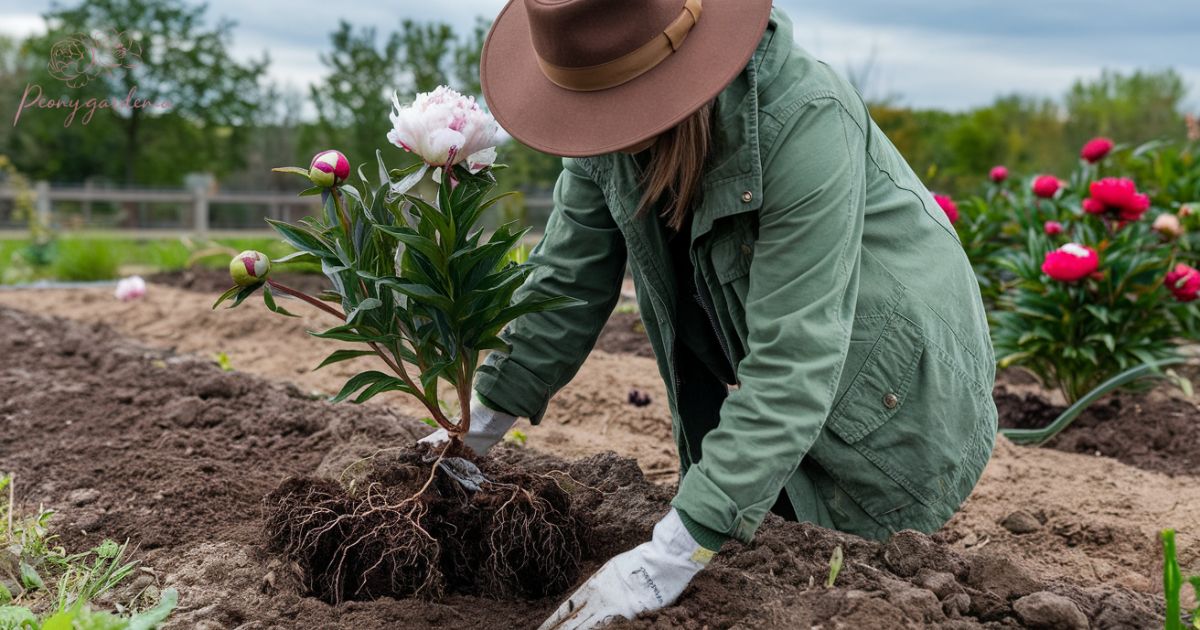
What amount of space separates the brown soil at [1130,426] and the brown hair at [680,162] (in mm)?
2568

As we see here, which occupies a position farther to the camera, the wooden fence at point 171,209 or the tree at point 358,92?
the wooden fence at point 171,209

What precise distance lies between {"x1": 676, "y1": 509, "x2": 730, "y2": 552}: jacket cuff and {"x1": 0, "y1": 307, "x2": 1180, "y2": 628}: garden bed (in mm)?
152

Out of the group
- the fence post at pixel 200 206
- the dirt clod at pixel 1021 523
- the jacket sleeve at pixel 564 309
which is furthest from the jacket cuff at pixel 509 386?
the fence post at pixel 200 206

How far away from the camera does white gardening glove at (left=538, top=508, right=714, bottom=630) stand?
5.66ft

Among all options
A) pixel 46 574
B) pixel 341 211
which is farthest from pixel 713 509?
pixel 46 574

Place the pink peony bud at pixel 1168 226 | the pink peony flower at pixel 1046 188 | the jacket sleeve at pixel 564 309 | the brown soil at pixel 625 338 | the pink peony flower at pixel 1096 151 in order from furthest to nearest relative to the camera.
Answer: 1. the brown soil at pixel 625 338
2. the pink peony flower at pixel 1096 151
3. the pink peony flower at pixel 1046 188
4. the pink peony bud at pixel 1168 226
5. the jacket sleeve at pixel 564 309

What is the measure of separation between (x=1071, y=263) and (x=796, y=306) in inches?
104

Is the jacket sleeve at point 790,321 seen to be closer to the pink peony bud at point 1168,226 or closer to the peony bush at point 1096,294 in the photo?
the peony bush at point 1096,294

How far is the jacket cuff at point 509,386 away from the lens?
2.29m

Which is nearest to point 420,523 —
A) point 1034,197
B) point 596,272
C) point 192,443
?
point 596,272

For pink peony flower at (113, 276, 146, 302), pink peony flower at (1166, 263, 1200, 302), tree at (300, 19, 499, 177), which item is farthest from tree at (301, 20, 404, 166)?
pink peony flower at (1166, 263, 1200, 302)

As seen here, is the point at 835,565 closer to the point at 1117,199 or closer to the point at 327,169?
the point at 327,169

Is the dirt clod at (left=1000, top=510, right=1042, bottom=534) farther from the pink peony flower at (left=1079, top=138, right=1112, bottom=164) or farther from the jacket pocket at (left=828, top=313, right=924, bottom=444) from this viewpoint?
the pink peony flower at (left=1079, top=138, right=1112, bottom=164)

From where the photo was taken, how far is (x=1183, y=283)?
4.13 metres
